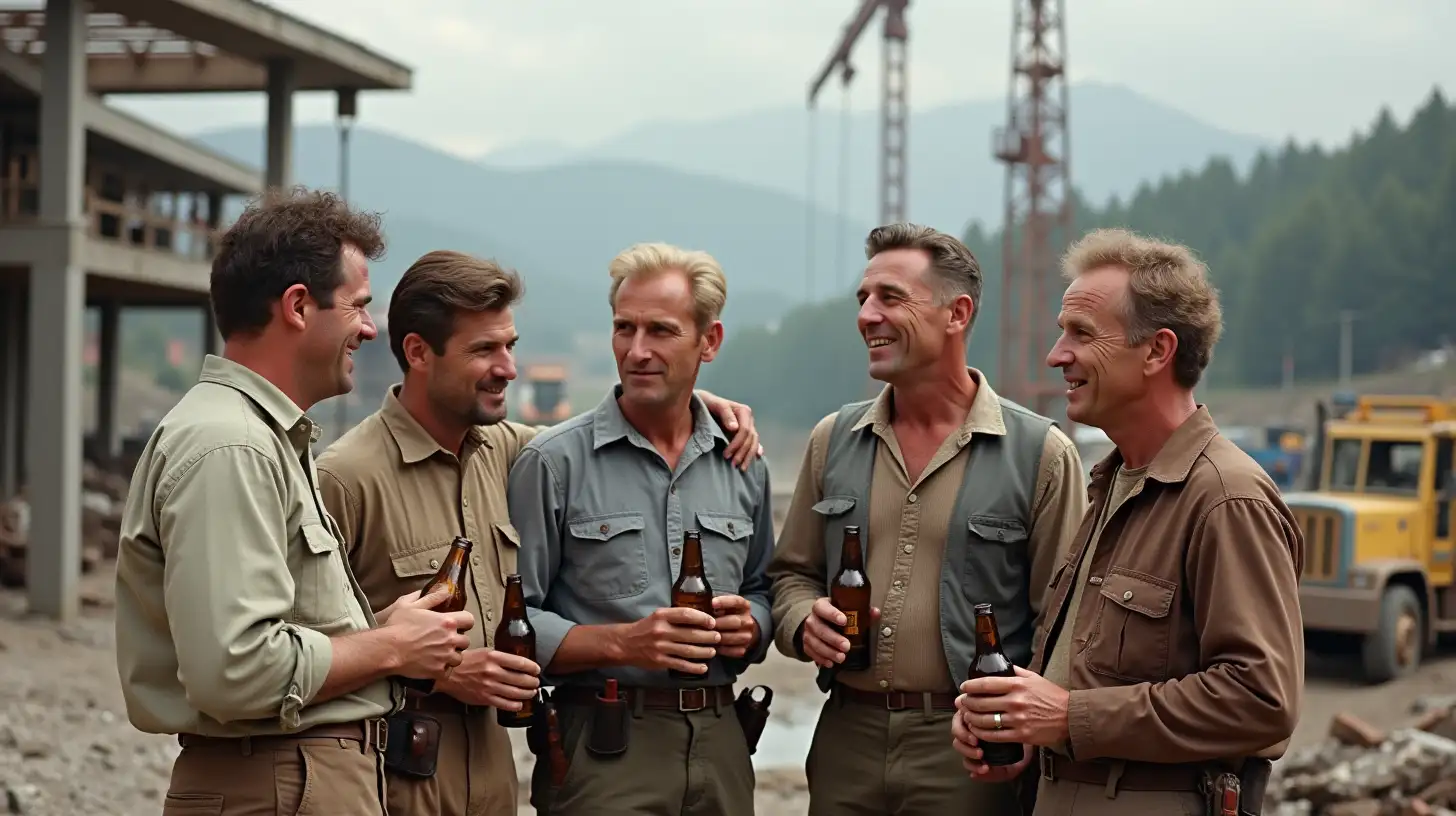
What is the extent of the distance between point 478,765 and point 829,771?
39.8 inches

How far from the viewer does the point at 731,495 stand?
4.61 metres

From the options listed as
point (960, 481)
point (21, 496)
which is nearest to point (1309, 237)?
point (21, 496)

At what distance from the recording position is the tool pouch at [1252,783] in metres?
3.41

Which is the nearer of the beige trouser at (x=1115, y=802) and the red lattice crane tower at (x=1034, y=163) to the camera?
the beige trouser at (x=1115, y=802)

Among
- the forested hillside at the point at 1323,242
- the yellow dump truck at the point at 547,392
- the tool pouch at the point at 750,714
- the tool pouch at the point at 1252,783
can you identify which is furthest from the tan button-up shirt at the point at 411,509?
the forested hillside at the point at 1323,242

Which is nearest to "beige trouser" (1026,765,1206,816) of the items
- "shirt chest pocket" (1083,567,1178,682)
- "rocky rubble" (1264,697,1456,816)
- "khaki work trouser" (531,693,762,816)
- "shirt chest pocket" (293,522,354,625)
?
"shirt chest pocket" (1083,567,1178,682)

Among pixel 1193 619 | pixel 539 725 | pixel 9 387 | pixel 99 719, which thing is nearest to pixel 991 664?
pixel 1193 619

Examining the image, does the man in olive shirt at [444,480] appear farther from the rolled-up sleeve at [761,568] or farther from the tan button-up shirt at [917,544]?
the tan button-up shirt at [917,544]

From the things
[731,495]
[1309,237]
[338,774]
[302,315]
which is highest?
[1309,237]

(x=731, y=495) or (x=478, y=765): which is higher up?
(x=731, y=495)

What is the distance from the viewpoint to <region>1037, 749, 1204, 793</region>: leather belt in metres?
3.39

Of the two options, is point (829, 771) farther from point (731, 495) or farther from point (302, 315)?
point (302, 315)

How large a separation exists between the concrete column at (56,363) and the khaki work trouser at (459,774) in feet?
41.9

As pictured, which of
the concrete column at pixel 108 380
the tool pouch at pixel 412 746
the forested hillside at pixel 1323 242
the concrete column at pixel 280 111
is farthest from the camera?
the forested hillside at pixel 1323 242
